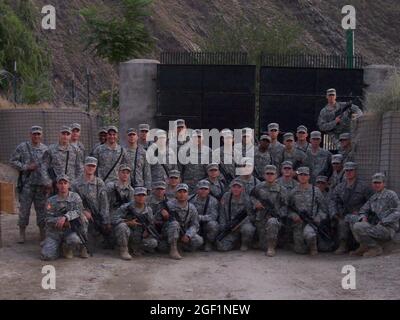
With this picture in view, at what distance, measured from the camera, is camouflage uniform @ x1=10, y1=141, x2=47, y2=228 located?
428 inches

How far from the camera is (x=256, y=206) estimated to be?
414 inches

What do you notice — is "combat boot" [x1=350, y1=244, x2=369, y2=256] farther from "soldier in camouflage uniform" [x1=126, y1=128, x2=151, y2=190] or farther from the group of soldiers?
"soldier in camouflage uniform" [x1=126, y1=128, x2=151, y2=190]

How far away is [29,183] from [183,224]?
236 centimetres

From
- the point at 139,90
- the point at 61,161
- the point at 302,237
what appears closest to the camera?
the point at 302,237

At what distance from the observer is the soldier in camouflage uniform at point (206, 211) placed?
34.6 ft

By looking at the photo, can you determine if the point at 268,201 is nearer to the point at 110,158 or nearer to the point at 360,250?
the point at 360,250

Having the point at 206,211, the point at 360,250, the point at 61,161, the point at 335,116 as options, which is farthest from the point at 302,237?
the point at 61,161

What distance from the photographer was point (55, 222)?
32.1 feet

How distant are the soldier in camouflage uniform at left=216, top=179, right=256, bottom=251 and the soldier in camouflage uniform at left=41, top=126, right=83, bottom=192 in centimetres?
213

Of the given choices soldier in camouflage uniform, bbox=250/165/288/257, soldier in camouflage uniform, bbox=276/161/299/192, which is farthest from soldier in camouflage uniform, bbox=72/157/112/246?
soldier in camouflage uniform, bbox=276/161/299/192

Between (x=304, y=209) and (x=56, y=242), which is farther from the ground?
(x=304, y=209)

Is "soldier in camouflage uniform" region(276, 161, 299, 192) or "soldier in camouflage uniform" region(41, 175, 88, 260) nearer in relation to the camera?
"soldier in camouflage uniform" region(41, 175, 88, 260)

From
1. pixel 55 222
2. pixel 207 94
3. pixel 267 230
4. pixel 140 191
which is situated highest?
pixel 207 94
